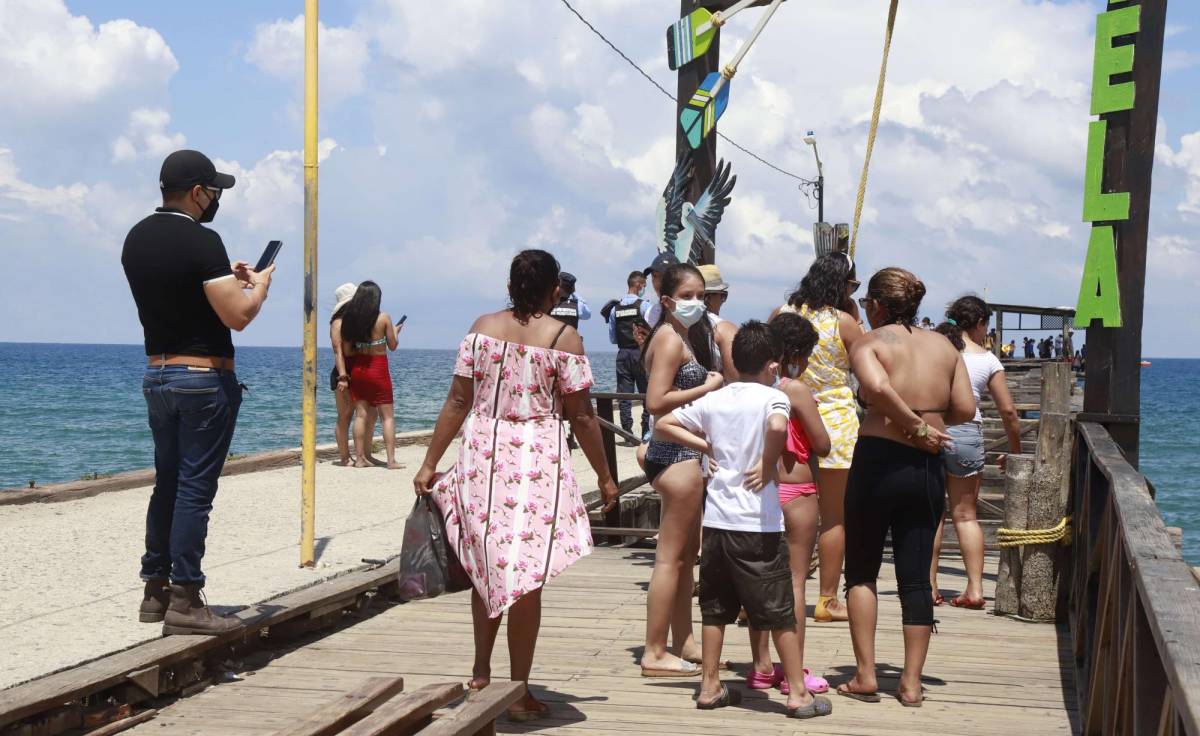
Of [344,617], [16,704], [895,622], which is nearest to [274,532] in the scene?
[344,617]

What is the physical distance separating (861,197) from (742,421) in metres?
4.68

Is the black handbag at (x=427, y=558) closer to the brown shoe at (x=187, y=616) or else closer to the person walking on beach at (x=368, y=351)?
the brown shoe at (x=187, y=616)

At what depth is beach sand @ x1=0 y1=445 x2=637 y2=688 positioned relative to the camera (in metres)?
5.91

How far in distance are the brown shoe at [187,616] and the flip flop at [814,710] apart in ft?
7.66

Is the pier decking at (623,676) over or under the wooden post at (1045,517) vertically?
under

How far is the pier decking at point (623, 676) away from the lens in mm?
4965

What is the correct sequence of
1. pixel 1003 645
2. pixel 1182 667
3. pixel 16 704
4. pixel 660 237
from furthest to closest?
pixel 660 237 < pixel 1003 645 < pixel 16 704 < pixel 1182 667

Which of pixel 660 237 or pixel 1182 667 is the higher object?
pixel 660 237

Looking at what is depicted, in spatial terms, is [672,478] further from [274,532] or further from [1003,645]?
[274,532]

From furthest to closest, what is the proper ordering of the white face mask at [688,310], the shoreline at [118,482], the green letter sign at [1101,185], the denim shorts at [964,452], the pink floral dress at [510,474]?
the shoreline at [118,482] → the green letter sign at [1101,185] → the denim shorts at [964,452] → the white face mask at [688,310] → the pink floral dress at [510,474]

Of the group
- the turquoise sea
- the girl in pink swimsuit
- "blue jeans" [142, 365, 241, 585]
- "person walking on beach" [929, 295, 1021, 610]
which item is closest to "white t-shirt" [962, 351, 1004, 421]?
"person walking on beach" [929, 295, 1021, 610]

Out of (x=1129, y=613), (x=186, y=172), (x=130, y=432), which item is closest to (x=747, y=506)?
(x=1129, y=613)

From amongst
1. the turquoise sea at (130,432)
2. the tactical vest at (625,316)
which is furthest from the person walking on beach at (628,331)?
the turquoise sea at (130,432)

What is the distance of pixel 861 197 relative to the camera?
9242 millimetres
